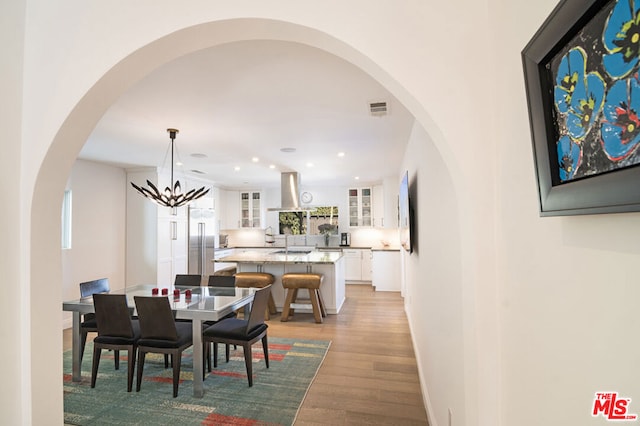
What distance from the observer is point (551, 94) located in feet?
2.00

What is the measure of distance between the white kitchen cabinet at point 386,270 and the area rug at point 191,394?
3654 millimetres

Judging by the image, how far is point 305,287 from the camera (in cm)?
475

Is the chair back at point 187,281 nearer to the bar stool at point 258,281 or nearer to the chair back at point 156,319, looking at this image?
the bar stool at point 258,281

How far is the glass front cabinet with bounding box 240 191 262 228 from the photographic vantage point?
340 inches

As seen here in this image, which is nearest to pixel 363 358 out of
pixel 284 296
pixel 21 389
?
pixel 284 296

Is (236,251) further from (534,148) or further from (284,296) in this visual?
(534,148)

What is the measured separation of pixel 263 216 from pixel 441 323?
23.6ft

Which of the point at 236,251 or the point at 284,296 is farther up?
the point at 236,251

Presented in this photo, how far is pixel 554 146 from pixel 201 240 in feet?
23.3

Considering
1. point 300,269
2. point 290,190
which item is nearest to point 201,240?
point 290,190

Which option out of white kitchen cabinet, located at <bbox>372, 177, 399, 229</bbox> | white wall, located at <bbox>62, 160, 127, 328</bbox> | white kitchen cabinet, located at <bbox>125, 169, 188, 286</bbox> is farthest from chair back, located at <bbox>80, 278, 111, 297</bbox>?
white kitchen cabinet, located at <bbox>372, 177, 399, 229</bbox>

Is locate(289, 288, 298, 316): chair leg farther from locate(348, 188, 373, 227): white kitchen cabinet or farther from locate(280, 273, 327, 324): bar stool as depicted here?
locate(348, 188, 373, 227): white kitchen cabinet

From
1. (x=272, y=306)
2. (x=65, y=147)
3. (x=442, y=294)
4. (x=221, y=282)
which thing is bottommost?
(x=272, y=306)

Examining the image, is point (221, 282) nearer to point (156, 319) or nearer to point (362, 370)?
point (156, 319)
